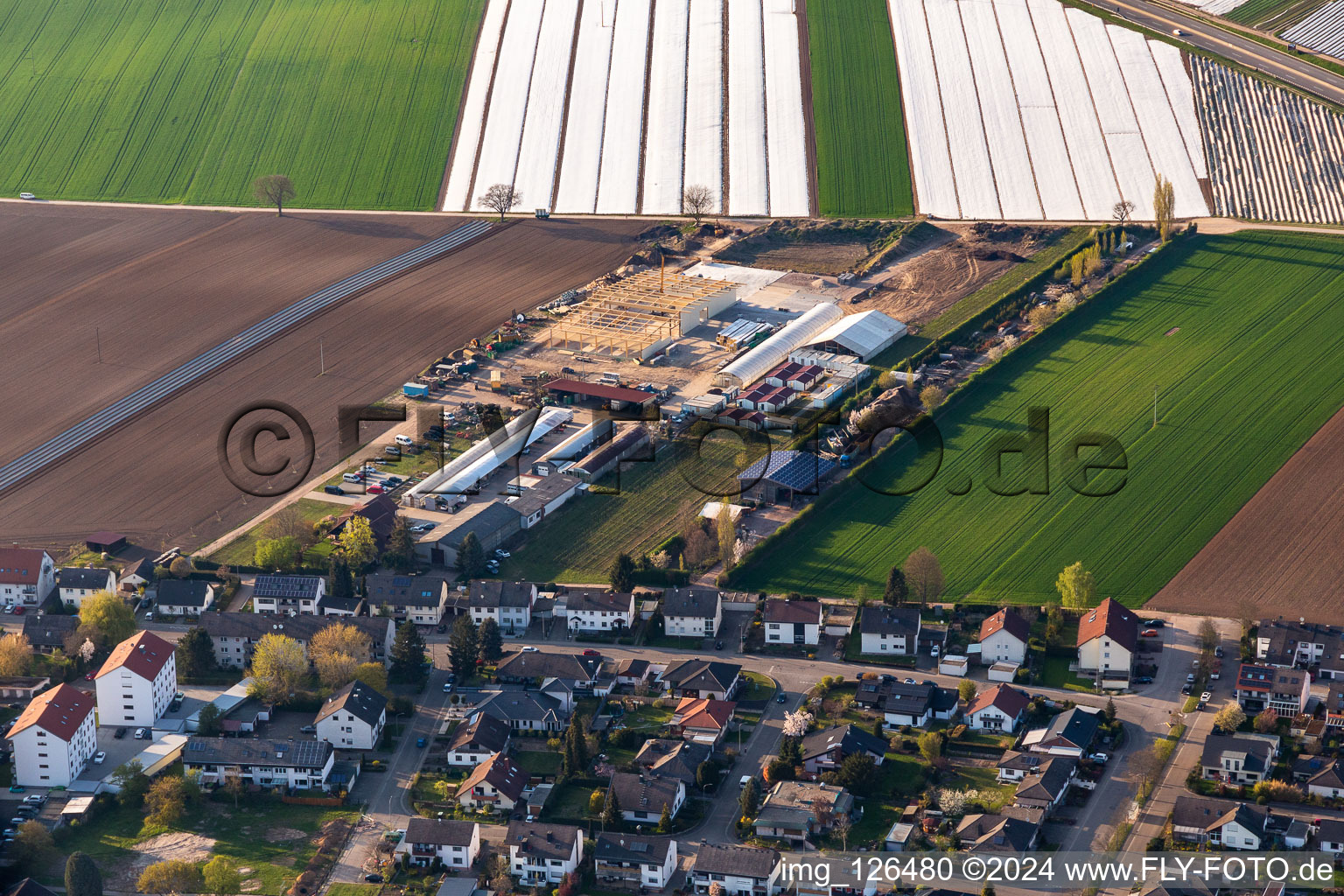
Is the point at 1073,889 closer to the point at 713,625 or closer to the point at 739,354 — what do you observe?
the point at 713,625

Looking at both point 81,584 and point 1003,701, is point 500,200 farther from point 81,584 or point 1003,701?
point 1003,701

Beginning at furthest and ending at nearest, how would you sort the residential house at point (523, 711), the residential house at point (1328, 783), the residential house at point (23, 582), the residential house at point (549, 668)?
the residential house at point (23, 582)
the residential house at point (549, 668)
the residential house at point (523, 711)
the residential house at point (1328, 783)

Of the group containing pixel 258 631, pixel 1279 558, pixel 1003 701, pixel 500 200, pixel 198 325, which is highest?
pixel 500 200

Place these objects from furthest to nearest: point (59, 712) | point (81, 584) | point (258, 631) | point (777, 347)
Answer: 1. point (777, 347)
2. point (81, 584)
3. point (258, 631)
4. point (59, 712)

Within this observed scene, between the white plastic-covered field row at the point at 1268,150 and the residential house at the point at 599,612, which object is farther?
the white plastic-covered field row at the point at 1268,150

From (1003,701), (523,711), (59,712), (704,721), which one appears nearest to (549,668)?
(523,711)

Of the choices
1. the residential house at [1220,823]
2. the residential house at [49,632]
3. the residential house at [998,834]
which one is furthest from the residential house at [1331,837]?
the residential house at [49,632]

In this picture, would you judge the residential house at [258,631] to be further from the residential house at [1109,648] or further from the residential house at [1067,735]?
the residential house at [1109,648]
